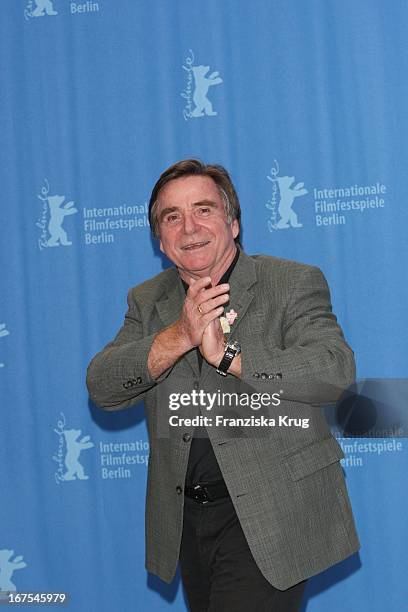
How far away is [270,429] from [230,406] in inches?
5.0

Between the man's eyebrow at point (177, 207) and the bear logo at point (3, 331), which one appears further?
the bear logo at point (3, 331)

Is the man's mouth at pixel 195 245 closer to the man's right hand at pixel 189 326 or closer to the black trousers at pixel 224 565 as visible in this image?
the man's right hand at pixel 189 326

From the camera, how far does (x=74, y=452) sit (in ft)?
13.2

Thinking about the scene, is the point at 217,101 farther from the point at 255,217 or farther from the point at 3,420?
the point at 3,420

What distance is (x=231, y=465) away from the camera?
7.08 ft

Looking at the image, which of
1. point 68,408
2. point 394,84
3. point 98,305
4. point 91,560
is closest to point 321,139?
point 394,84

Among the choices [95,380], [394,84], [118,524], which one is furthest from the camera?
[118,524]

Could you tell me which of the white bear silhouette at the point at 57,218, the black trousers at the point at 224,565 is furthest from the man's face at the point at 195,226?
the white bear silhouette at the point at 57,218

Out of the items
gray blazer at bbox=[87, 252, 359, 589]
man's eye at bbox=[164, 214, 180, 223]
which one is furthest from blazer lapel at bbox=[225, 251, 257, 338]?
man's eye at bbox=[164, 214, 180, 223]

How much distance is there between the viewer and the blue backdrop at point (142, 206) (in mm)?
3691

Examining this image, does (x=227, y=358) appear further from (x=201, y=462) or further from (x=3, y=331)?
(x=3, y=331)

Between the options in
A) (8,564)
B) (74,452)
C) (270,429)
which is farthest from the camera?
(8,564)

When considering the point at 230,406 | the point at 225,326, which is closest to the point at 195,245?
the point at 225,326

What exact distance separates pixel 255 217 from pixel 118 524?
166 centimetres
